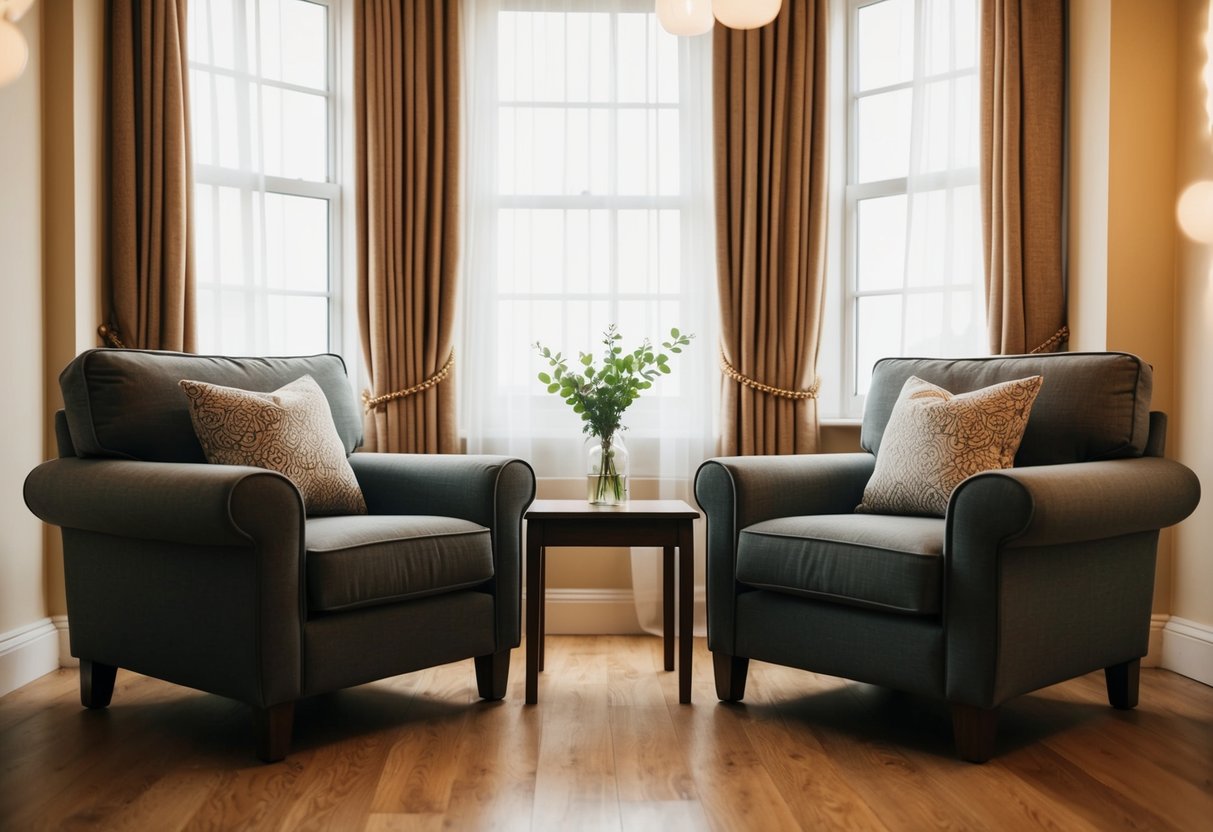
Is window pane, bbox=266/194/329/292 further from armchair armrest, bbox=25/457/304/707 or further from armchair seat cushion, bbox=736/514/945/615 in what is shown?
armchair seat cushion, bbox=736/514/945/615

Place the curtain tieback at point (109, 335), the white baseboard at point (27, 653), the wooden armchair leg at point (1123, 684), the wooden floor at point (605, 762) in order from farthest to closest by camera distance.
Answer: the curtain tieback at point (109, 335) → the white baseboard at point (27, 653) → the wooden armchair leg at point (1123, 684) → the wooden floor at point (605, 762)

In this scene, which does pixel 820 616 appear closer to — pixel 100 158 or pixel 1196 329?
pixel 1196 329

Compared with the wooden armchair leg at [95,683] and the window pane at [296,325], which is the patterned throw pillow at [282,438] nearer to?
the wooden armchair leg at [95,683]

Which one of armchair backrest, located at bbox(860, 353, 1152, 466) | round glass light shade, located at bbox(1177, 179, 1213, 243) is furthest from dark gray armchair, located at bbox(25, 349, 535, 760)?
round glass light shade, located at bbox(1177, 179, 1213, 243)

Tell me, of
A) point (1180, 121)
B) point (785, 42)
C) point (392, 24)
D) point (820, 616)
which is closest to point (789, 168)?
point (785, 42)

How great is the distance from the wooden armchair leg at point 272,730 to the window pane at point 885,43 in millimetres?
2956

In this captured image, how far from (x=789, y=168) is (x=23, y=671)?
2887mm

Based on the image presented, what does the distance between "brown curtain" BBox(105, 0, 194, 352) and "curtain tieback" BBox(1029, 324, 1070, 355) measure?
2.79m

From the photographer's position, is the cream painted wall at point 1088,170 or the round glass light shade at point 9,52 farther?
the cream painted wall at point 1088,170

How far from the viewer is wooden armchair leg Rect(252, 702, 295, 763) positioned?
2100 mm

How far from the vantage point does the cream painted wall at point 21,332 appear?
271cm

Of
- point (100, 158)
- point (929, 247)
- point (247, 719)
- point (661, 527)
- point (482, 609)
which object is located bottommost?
point (247, 719)

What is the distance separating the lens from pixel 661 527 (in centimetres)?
262

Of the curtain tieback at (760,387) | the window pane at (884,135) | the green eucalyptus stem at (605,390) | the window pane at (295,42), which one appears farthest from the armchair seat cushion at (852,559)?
the window pane at (295,42)
